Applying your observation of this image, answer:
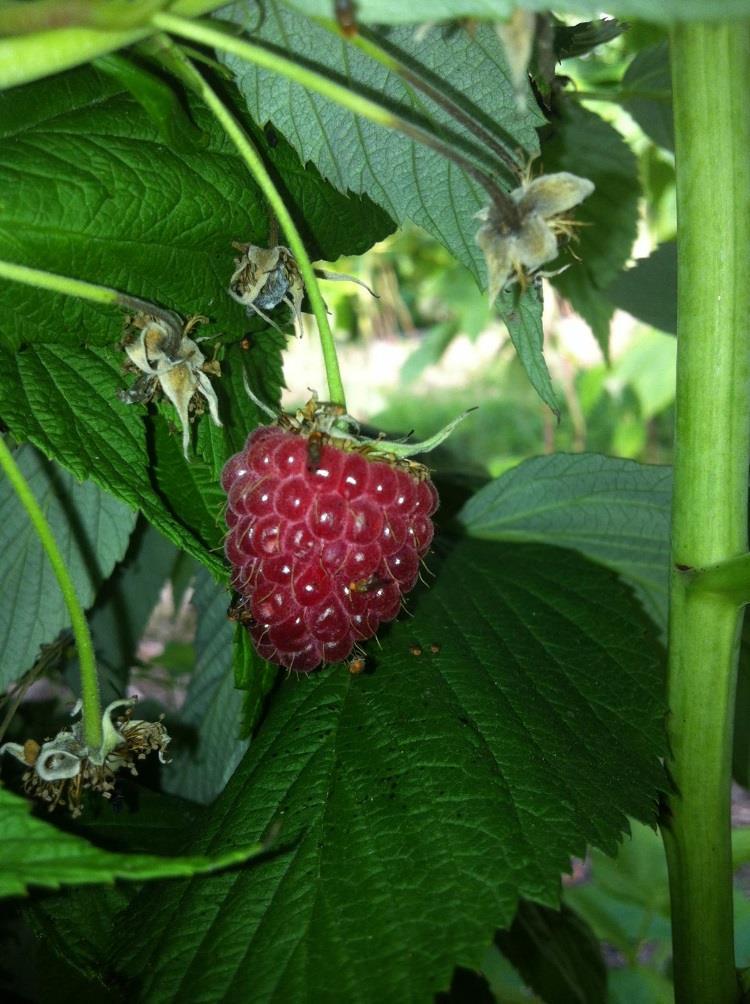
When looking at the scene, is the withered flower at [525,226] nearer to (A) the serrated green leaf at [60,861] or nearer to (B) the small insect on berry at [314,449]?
(B) the small insect on berry at [314,449]

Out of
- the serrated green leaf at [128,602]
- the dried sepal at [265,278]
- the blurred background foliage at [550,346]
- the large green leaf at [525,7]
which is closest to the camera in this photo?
the large green leaf at [525,7]

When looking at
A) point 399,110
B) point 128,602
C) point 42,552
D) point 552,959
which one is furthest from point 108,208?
point 552,959

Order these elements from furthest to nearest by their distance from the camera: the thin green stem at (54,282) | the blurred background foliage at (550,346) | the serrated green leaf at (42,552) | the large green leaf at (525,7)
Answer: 1. the blurred background foliage at (550,346)
2. the serrated green leaf at (42,552)
3. the thin green stem at (54,282)
4. the large green leaf at (525,7)

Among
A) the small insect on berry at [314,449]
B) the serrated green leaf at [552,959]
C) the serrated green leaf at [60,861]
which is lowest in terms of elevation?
the serrated green leaf at [552,959]

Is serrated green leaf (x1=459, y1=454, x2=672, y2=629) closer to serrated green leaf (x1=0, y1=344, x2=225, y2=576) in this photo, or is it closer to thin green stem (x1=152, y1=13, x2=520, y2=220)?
serrated green leaf (x1=0, y1=344, x2=225, y2=576)

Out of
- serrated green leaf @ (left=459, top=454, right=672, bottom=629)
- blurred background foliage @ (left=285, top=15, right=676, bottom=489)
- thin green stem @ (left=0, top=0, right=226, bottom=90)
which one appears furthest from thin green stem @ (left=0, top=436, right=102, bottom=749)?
serrated green leaf @ (left=459, top=454, right=672, bottom=629)

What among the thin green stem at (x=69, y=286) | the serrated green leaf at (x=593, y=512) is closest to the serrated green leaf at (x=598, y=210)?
the serrated green leaf at (x=593, y=512)

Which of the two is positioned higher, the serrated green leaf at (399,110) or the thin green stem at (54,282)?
the serrated green leaf at (399,110)

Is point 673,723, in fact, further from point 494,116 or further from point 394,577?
point 494,116

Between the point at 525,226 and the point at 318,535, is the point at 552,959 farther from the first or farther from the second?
the point at 525,226
